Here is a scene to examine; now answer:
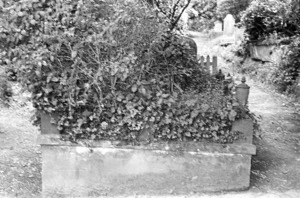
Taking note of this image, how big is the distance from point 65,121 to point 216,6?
18091 mm

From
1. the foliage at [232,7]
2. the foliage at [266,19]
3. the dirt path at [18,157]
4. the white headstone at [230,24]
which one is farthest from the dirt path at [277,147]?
the foliage at [232,7]

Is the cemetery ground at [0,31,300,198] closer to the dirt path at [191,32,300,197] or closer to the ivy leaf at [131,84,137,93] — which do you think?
the dirt path at [191,32,300,197]

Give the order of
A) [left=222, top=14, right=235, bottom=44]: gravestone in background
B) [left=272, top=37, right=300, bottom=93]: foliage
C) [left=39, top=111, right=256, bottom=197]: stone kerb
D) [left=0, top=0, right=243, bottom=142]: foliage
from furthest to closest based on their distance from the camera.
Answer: [left=222, top=14, right=235, bottom=44]: gravestone in background → [left=272, top=37, right=300, bottom=93]: foliage → [left=39, top=111, right=256, bottom=197]: stone kerb → [left=0, top=0, right=243, bottom=142]: foliage

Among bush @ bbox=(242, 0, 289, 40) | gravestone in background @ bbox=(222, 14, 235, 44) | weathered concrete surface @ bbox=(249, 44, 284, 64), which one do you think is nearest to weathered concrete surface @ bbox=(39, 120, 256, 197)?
weathered concrete surface @ bbox=(249, 44, 284, 64)

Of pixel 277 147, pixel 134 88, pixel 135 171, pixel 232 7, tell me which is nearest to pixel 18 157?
pixel 135 171

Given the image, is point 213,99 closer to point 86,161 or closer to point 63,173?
point 86,161

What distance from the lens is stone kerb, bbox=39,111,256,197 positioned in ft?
15.6

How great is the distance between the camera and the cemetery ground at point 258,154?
497 cm

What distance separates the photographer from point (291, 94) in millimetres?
10711

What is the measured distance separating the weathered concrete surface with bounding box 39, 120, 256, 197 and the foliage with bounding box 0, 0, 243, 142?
0.15 m

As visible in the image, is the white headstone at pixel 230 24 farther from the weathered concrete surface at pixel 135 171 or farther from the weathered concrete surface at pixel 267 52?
the weathered concrete surface at pixel 135 171

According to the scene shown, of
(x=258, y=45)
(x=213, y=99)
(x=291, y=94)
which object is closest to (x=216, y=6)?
(x=258, y=45)

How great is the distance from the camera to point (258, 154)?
6227 millimetres

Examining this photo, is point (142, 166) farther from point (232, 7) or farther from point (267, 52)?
point (232, 7)
